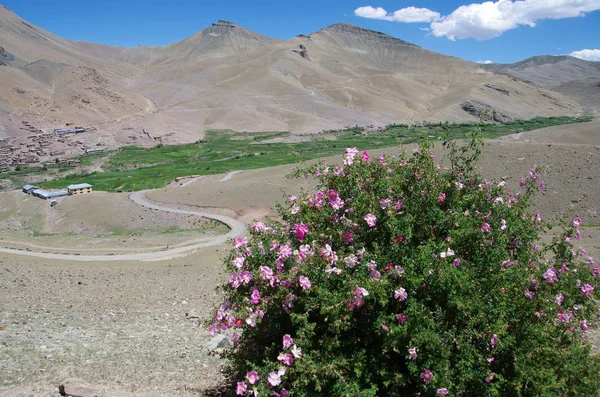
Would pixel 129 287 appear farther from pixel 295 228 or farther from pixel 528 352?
pixel 528 352

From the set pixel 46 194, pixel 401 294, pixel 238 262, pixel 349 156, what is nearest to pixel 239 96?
pixel 46 194

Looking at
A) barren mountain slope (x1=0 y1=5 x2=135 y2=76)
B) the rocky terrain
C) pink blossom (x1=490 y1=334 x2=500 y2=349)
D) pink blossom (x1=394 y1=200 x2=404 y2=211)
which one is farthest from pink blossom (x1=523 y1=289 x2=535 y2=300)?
barren mountain slope (x1=0 y1=5 x2=135 y2=76)

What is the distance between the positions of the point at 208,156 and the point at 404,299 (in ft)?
227

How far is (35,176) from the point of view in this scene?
6266cm

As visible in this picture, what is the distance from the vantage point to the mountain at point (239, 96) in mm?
98125

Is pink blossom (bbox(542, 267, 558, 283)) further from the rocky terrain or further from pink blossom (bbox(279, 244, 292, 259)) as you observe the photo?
pink blossom (bbox(279, 244, 292, 259))

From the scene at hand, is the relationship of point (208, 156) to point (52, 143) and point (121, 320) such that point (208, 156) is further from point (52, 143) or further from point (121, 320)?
point (121, 320)

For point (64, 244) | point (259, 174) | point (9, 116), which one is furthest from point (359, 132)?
point (64, 244)

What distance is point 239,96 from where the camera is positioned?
128 metres

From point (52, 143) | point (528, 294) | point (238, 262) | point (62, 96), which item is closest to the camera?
point (528, 294)

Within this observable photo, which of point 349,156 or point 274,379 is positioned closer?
point 274,379

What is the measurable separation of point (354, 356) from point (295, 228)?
1.80 meters

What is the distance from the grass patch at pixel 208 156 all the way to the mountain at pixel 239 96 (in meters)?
9.34

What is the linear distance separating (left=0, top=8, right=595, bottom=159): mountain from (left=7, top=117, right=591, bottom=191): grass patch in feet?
30.6
